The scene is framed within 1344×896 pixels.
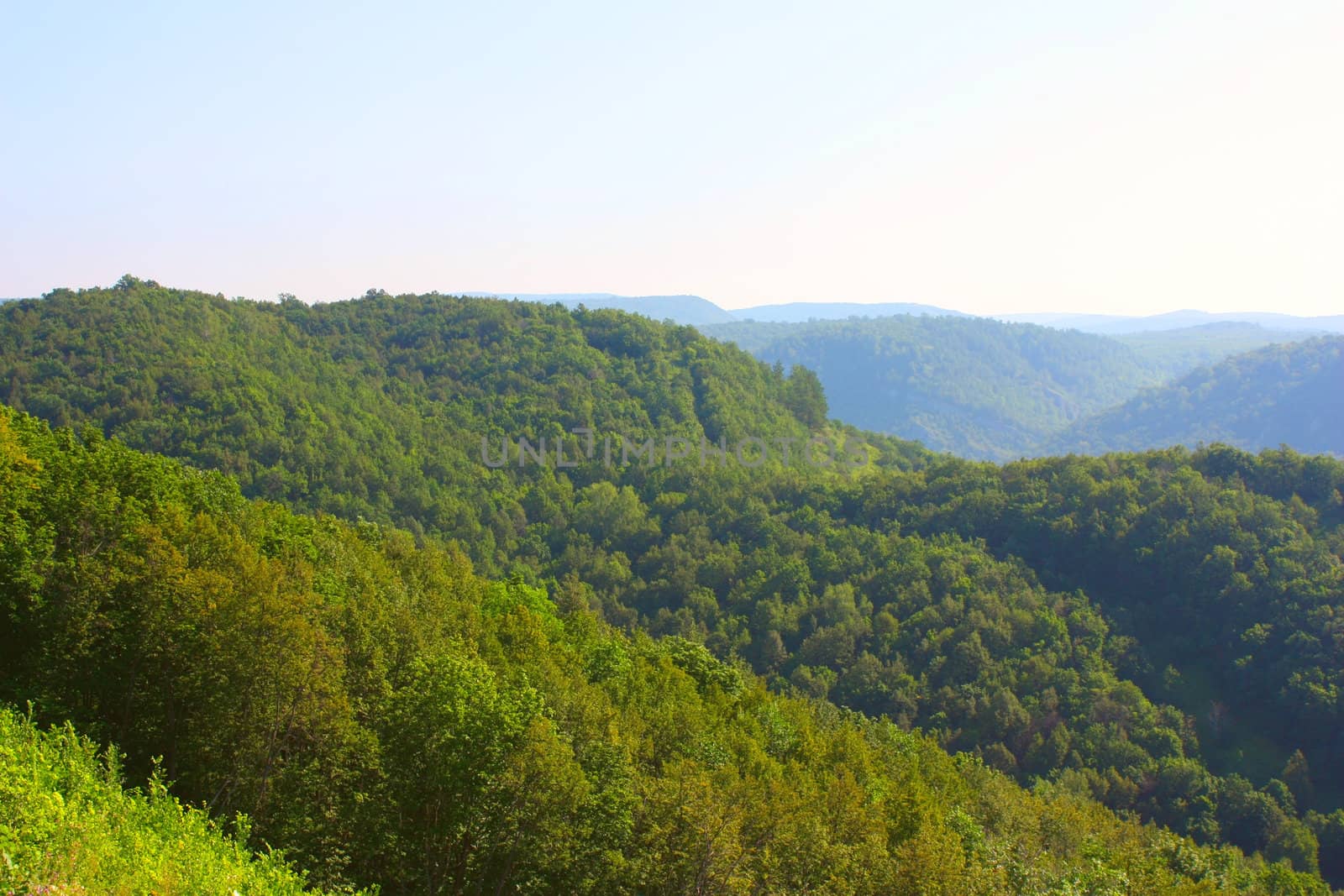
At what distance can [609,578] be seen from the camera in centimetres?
10656

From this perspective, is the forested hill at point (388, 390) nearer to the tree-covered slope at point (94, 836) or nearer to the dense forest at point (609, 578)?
the dense forest at point (609, 578)

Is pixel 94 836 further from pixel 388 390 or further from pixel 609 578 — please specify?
pixel 388 390

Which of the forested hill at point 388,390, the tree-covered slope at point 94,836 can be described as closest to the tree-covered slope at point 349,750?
the tree-covered slope at point 94,836

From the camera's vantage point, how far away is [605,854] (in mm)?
20438

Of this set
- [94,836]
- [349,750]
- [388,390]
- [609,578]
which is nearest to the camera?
[94,836]

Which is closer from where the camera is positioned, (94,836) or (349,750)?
(94,836)

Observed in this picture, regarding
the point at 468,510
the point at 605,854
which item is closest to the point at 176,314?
the point at 468,510

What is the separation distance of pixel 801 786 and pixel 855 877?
285 inches

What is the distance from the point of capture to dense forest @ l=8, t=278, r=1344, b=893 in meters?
21.0

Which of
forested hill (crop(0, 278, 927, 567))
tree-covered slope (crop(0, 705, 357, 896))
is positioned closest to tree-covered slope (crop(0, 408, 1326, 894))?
tree-covered slope (crop(0, 705, 357, 896))

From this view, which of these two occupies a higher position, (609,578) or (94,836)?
(94,836)

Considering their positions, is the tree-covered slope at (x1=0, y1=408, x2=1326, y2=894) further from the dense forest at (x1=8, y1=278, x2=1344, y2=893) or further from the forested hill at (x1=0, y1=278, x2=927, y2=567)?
the forested hill at (x1=0, y1=278, x2=927, y2=567)

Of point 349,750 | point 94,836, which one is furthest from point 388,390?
point 94,836

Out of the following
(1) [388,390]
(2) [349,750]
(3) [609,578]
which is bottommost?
(3) [609,578]
